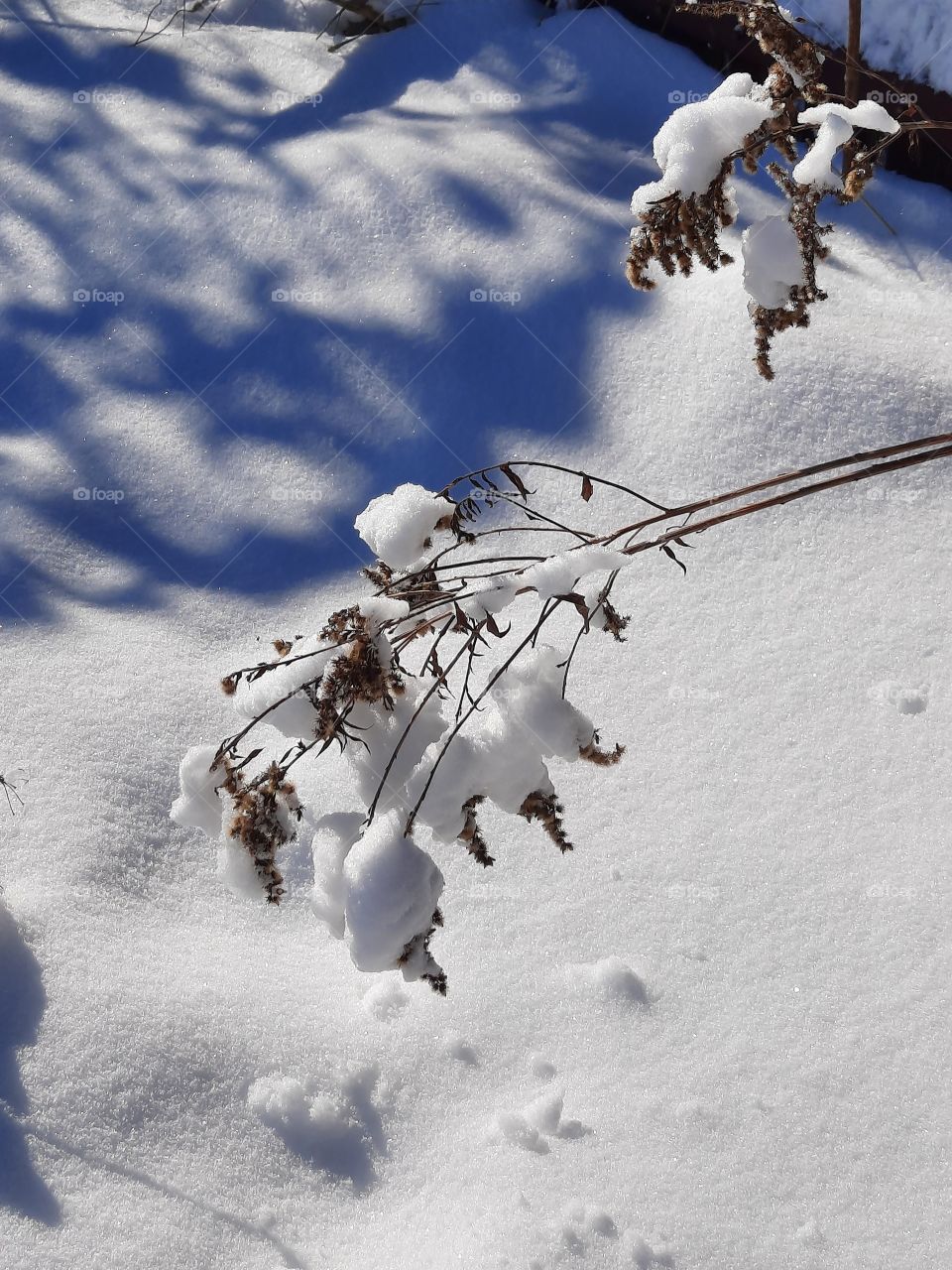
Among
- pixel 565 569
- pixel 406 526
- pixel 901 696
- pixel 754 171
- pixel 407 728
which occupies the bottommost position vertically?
pixel 901 696

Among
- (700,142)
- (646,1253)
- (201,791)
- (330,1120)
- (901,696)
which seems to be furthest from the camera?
(901,696)

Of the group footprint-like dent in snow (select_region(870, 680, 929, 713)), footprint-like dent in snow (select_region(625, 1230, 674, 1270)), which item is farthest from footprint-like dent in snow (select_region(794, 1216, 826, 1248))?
footprint-like dent in snow (select_region(870, 680, 929, 713))

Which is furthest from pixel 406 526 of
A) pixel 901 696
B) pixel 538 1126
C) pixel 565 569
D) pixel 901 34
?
pixel 901 34

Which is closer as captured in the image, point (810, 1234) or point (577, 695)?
point (810, 1234)

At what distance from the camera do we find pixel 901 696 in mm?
3295

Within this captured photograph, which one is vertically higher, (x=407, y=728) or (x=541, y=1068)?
(x=407, y=728)

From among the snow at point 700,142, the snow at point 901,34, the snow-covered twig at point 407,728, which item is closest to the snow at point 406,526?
the snow-covered twig at point 407,728

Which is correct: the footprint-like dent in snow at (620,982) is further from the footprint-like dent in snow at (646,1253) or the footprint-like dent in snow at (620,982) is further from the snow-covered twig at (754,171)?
the snow-covered twig at (754,171)

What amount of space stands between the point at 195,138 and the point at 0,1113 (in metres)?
5.02

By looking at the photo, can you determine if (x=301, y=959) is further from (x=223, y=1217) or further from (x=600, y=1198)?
(x=600, y=1198)

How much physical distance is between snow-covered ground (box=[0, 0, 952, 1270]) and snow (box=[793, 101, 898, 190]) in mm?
1935

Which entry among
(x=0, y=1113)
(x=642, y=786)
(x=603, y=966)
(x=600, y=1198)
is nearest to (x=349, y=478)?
(x=642, y=786)

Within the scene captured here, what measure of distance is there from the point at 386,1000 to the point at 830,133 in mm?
2424

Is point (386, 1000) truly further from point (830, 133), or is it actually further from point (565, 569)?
point (830, 133)
